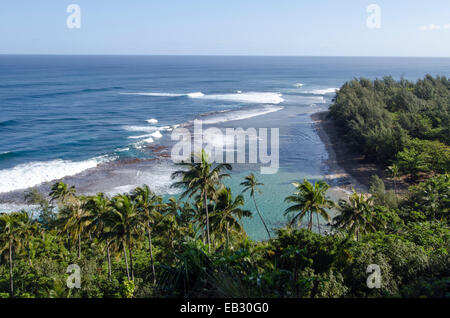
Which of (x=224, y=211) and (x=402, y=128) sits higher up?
(x=402, y=128)

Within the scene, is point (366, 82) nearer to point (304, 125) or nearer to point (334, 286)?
point (304, 125)

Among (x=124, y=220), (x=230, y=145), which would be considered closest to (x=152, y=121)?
(x=230, y=145)

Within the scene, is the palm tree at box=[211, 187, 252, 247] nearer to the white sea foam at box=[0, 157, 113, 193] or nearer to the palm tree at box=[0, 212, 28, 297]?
the palm tree at box=[0, 212, 28, 297]

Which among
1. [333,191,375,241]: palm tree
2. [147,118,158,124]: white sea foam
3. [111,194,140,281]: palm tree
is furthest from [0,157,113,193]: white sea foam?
[333,191,375,241]: palm tree

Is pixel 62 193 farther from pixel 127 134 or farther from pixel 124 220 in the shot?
pixel 127 134

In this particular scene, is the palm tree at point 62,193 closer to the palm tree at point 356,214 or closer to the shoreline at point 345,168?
the palm tree at point 356,214

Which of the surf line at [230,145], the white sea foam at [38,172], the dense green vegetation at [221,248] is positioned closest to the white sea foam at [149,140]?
the surf line at [230,145]
